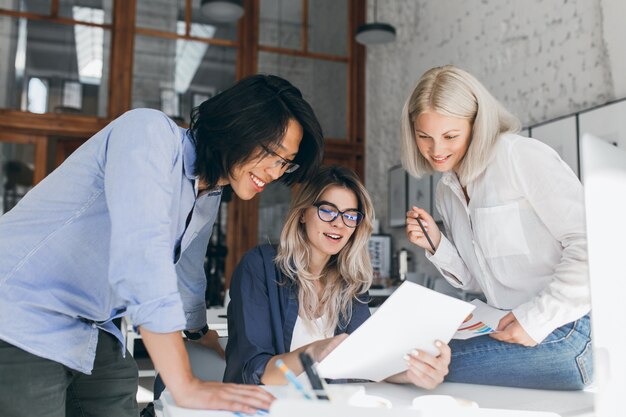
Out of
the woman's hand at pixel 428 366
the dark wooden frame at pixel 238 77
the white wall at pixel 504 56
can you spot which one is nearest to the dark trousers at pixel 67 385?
the woman's hand at pixel 428 366

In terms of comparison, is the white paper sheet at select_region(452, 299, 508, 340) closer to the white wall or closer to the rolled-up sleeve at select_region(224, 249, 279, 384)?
the rolled-up sleeve at select_region(224, 249, 279, 384)

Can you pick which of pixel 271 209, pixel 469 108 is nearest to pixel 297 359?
pixel 469 108

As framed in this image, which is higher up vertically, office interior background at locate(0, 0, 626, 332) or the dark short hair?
office interior background at locate(0, 0, 626, 332)

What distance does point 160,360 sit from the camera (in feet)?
3.25

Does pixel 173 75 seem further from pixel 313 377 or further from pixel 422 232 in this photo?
pixel 313 377

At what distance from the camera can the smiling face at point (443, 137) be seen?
61.8 inches

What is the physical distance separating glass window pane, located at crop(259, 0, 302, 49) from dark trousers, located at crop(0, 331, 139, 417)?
512 centimetres

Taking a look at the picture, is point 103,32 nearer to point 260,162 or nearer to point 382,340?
point 260,162

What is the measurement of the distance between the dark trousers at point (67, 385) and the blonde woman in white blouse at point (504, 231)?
31.3 inches

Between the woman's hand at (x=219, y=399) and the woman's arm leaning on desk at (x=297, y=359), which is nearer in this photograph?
the woman's hand at (x=219, y=399)

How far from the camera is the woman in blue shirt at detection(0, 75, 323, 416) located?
99 centimetres

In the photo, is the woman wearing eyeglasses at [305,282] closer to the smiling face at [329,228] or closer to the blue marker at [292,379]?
the smiling face at [329,228]

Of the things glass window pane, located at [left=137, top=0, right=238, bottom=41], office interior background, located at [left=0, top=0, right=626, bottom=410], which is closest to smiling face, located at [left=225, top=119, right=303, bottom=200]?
office interior background, located at [left=0, top=0, right=626, bottom=410]

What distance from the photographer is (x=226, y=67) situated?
589 centimetres
